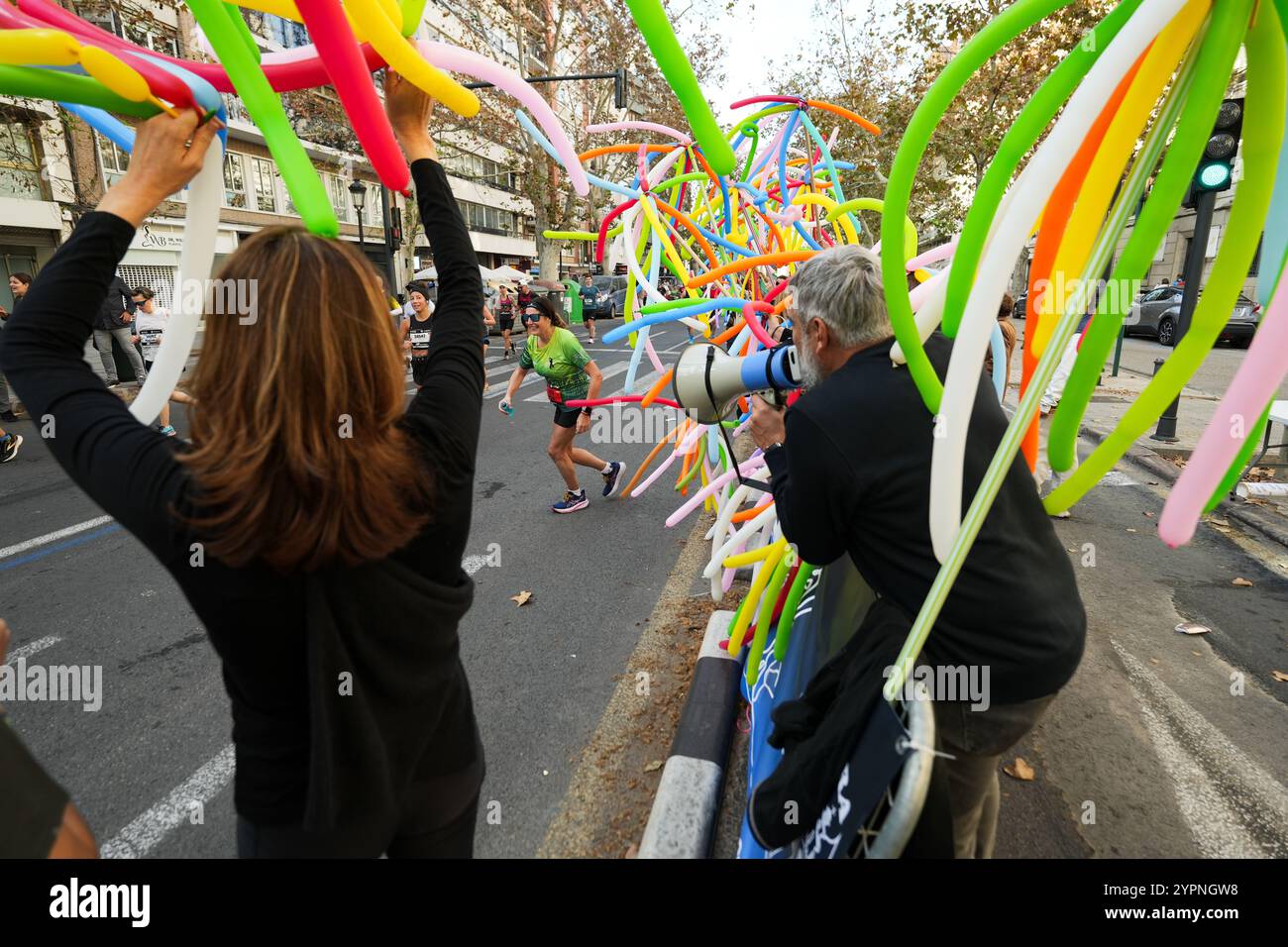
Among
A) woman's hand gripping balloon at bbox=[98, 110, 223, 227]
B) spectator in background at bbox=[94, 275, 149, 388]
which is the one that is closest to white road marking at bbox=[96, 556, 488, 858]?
woman's hand gripping balloon at bbox=[98, 110, 223, 227]

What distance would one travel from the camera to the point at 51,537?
5.02 metres

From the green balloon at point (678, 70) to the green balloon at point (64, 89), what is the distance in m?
0.80

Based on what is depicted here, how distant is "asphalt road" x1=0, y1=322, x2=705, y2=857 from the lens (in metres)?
2.52

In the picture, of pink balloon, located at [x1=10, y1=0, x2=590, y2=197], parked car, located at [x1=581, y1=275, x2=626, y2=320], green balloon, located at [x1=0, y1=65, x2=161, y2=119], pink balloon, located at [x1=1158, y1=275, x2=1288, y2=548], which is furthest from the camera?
parked car, located at [x1=581, y1=275, x2=626, y2=320]

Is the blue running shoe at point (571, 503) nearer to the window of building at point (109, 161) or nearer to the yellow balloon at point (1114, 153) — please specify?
the yellow balloon at point (1114, 153)

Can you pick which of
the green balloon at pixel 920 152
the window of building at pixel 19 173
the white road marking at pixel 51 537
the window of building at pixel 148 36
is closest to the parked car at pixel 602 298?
the window of building at pixel 148 36

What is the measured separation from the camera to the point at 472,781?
55.1 inches

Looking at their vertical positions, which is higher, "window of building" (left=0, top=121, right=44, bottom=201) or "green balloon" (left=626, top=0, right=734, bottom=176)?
"window of building" (left=0, top=121, right=44, bottom=201)

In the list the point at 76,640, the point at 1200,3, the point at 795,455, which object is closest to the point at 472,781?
the point at 795,455

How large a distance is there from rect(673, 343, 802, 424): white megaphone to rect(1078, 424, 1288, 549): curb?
2.75m

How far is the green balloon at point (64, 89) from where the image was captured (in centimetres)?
104

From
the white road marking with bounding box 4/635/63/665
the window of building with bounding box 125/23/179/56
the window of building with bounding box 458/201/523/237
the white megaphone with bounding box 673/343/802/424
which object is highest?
the window of building with bounding box 125/23/179/56

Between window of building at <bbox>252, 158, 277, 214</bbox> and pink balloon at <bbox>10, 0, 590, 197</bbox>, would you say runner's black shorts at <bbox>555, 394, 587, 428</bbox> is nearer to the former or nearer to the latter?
pink balloon at <bbox>10, 0, 590, 197</bbox>

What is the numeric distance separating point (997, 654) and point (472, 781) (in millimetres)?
1093
